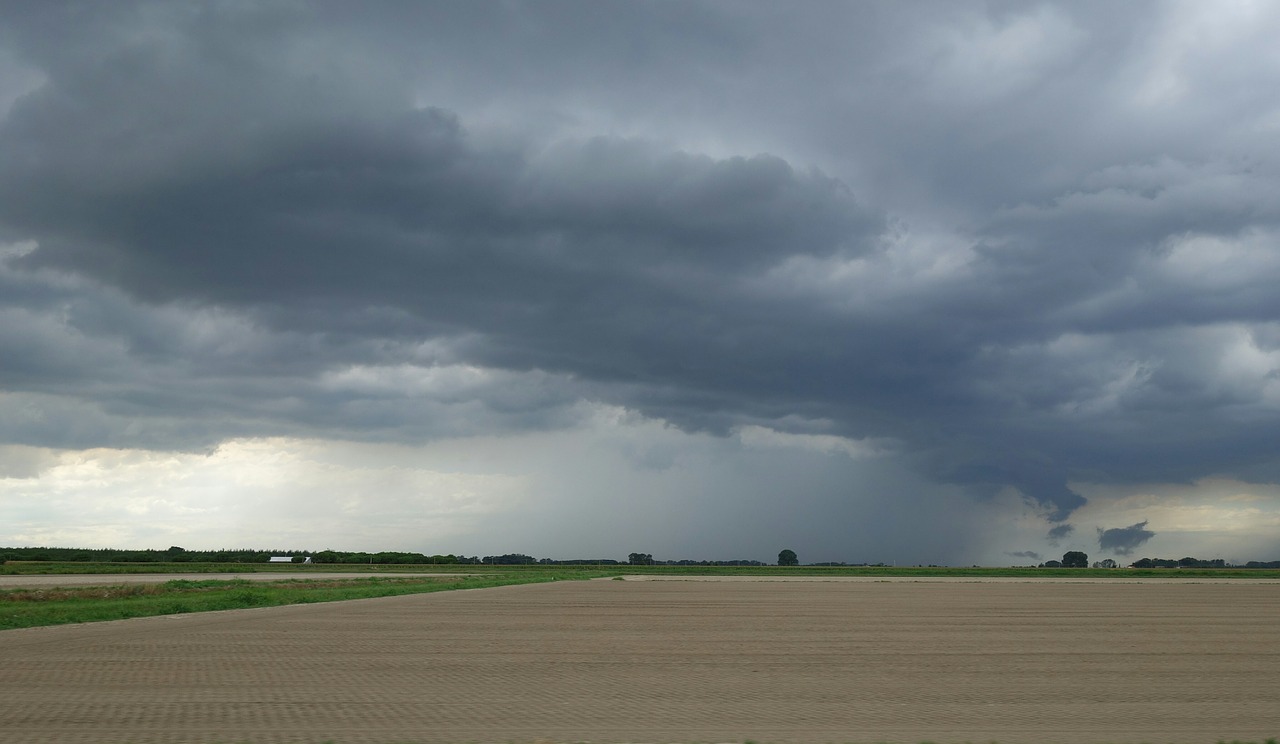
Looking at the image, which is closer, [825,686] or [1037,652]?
[825,686]

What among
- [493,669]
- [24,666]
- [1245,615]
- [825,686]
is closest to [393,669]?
[493,669]

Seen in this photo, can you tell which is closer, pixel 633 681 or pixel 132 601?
pixel 633 681

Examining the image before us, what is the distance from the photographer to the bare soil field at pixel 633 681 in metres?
14.6

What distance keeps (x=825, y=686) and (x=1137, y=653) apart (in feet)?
42.6

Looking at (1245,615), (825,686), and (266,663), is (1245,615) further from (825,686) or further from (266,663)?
(266,663)

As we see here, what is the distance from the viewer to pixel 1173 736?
1438cm

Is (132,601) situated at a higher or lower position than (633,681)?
lower

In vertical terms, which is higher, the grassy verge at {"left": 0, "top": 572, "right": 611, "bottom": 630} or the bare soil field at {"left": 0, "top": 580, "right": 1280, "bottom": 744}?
the bare soil field at {"left": 0, "top": 580, "right": 1280, "bottom": 744}

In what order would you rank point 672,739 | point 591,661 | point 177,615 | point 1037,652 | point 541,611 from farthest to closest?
1. point 541,611
2. point 177,615
3. point 1037,652
4. point 591,661
5. point 672,739

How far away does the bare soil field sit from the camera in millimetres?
14648

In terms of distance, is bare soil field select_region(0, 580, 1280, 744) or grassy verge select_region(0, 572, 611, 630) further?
grassy verge select_region(0, 572, 611, 630)

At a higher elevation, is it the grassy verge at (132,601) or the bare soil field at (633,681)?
the bare soil field at (633,681)

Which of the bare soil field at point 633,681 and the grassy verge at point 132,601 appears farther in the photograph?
the grassy verge at point 132,601

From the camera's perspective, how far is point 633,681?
805 inches
